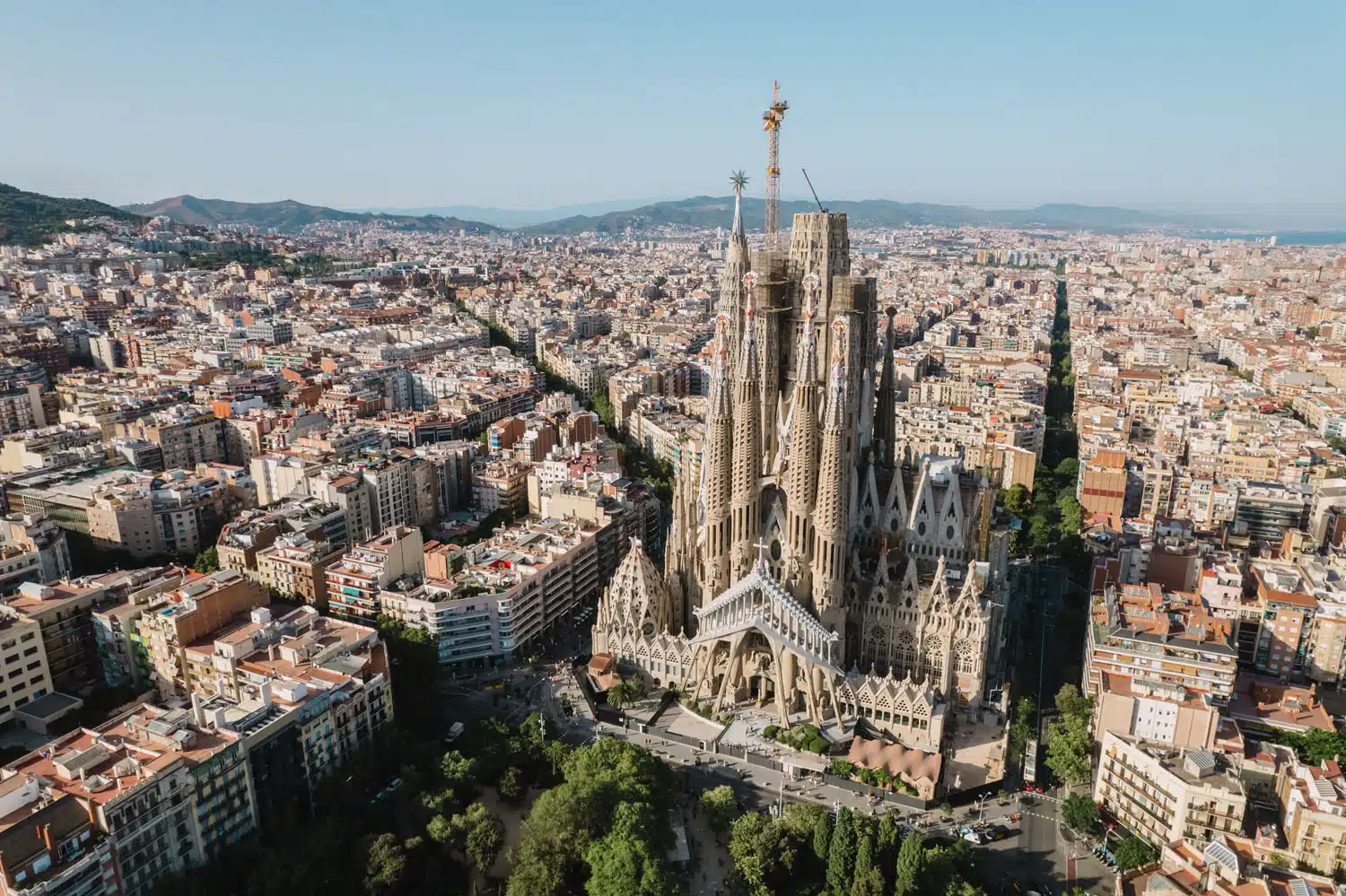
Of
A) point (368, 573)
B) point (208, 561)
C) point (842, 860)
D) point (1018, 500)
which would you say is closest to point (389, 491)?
→ point (208, 561)

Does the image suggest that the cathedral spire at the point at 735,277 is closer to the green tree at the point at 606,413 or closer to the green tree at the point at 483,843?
the green tree at the point at 483,843

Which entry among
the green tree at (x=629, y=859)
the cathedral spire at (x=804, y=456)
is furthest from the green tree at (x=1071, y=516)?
the green tree at (x=629, y=859)

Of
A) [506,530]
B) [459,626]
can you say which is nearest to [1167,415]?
[506,530]

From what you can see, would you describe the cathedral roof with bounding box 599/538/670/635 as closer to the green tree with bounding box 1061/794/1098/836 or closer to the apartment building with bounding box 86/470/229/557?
the green tree with bounding box 1061/794/1098/836

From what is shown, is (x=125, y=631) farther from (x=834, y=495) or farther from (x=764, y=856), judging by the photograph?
(x=834, y=495)

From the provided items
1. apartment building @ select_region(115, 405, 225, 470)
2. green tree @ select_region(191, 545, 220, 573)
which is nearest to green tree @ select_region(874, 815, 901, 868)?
green tree @ select_region(191, 545, 220, 573)

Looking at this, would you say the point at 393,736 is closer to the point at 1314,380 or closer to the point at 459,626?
the point at 459,626

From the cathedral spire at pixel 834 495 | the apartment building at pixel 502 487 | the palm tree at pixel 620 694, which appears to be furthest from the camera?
the apartment building at pixel 502 487
